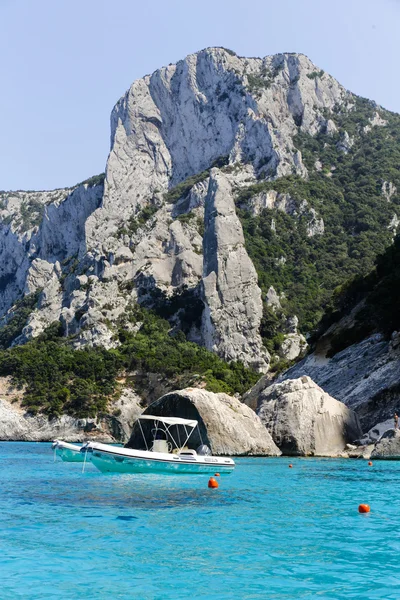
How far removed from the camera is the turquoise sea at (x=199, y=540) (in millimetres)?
10977

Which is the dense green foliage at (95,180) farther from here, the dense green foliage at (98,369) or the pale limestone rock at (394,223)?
the pale limestone rock at (394,223)

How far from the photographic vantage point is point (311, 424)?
132 feet

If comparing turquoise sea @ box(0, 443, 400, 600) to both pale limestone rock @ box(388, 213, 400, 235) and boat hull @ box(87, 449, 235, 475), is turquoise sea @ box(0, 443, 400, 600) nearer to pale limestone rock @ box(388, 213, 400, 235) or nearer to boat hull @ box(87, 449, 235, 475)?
boat hull @ box(87, 449, 235, 475)

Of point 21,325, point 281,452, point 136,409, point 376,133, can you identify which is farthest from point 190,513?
point 376,133

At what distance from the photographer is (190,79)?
15500 cm

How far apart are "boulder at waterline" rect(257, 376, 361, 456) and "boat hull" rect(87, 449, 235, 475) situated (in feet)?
35.3

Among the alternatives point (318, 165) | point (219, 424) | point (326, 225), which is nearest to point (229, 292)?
point (326, 225)

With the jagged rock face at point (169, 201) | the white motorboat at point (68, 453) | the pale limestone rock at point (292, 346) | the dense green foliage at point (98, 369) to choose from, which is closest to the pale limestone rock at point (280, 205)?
the jagged rock face at point (169, 201)

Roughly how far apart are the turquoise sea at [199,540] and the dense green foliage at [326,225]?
7440cm

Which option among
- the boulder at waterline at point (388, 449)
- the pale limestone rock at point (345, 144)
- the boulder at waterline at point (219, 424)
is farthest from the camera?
the pale limestone rock at point (345, 144)

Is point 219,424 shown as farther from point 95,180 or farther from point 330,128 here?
point 95,180

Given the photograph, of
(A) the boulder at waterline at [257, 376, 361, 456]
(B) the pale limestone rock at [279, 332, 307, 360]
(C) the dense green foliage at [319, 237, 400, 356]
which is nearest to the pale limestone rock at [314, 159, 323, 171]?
(B) the pale limestone rock at [279, 332, 307, 360]

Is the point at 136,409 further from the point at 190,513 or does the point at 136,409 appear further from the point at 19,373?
the point at 190,513

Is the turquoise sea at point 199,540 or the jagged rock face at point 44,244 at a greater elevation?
the jagged rock face at point 44,244
